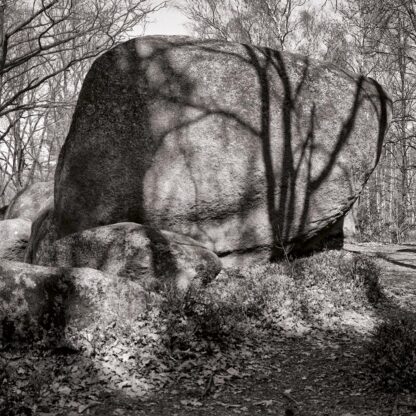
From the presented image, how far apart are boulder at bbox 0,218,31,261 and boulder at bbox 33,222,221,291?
4433 millimetres

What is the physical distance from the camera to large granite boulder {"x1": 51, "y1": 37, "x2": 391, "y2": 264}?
28.0ft

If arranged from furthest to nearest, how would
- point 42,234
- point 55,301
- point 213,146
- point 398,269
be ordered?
point 398,269
point 42,234
point 213,146
point 55,301

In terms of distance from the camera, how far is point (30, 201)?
50.1 ft

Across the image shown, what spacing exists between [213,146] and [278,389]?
4777 millimetres

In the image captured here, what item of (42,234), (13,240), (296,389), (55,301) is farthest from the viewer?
(13,240)

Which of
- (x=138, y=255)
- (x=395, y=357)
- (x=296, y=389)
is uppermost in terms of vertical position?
(x=138, y=255)

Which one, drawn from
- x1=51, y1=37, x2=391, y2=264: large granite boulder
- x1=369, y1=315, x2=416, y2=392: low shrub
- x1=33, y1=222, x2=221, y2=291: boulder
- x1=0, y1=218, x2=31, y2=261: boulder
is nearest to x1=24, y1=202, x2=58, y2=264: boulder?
x1=51, y1=37, x2=391, y2=264: large granite boulder

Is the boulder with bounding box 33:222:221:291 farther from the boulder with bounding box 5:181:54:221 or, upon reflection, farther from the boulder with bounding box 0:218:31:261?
the boulder with bounding box 5:181:54:221

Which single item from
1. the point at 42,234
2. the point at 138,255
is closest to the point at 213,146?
the point at 138,255

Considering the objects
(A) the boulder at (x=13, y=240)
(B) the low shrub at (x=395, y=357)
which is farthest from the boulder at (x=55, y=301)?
(A) the boulder at (x=13, y=240)

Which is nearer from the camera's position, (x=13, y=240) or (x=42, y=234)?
(x=42, y=234)

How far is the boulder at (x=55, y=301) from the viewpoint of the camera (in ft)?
16.8

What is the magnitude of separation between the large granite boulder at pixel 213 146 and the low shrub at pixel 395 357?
3.98 m

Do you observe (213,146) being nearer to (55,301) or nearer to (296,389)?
(55,301)
